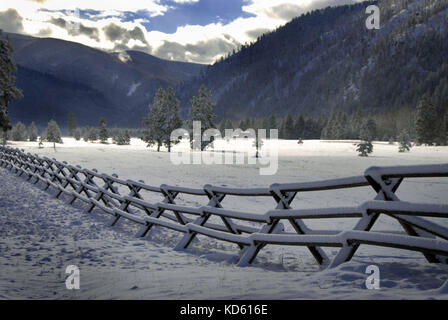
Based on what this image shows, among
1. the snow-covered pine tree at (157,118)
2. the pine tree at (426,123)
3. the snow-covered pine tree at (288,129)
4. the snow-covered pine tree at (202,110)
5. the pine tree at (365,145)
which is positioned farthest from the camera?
the snow-covered pine tree at (288,129)

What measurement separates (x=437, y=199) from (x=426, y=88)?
189943 mm

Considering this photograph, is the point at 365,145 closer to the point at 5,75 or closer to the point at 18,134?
the point at 5,75

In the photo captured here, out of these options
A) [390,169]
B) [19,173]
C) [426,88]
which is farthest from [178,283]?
[426,88]

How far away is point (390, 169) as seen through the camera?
3537mm

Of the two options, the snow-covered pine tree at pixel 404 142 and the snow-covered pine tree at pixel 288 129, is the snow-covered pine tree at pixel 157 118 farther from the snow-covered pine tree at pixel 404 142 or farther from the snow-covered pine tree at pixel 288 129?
the snow-covered pine tree at pixel 288 129

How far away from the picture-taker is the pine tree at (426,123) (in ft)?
220

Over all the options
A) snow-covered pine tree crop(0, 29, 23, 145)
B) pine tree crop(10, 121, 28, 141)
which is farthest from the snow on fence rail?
pine tree crop(10, 121, 28, 141)

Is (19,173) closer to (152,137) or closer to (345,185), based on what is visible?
(345,185)

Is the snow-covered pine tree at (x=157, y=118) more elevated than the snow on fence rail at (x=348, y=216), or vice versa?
the snow-covered pine tree at (x=157, y=118)

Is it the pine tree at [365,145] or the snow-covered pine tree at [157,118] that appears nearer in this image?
the pine tree at [365,145]

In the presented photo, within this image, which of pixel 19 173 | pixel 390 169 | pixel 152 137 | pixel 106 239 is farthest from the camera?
pixel 152 137

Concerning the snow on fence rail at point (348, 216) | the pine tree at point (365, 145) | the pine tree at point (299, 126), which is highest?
the pine tree at point (299, 126)

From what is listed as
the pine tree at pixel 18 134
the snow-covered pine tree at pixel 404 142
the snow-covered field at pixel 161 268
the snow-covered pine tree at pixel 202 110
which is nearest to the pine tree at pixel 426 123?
the snow-covered pine tree at pixel 404 142

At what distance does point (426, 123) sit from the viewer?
220 feet
